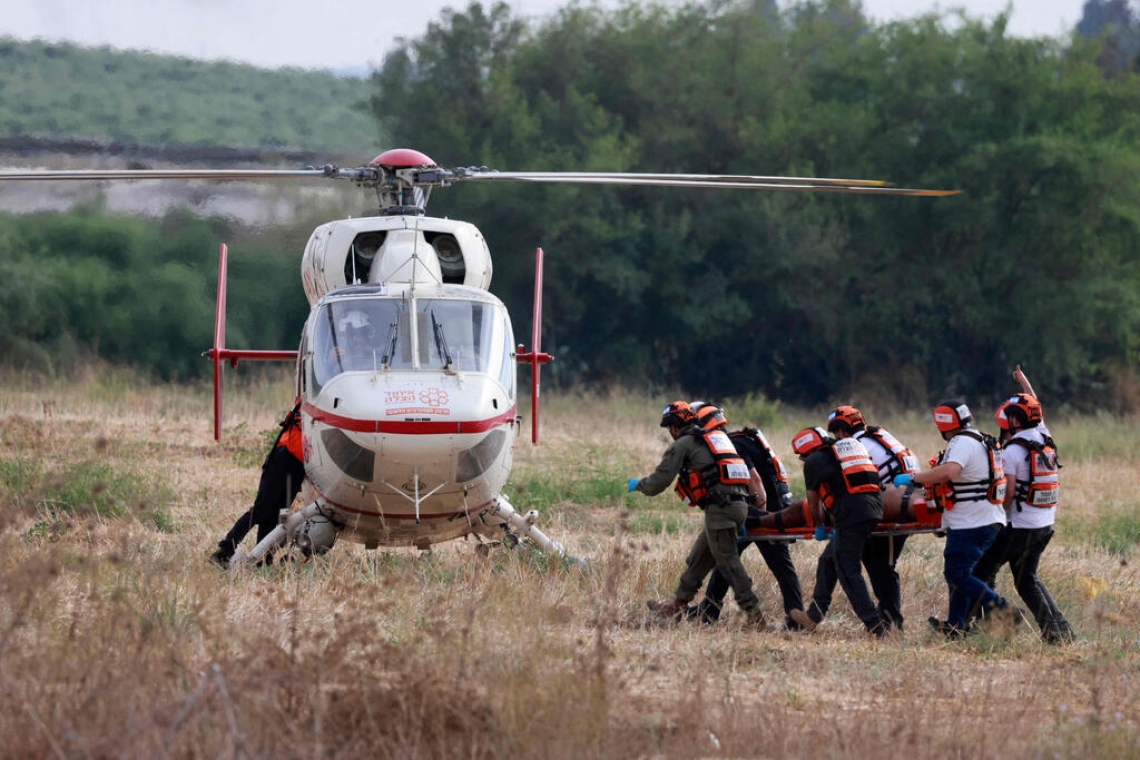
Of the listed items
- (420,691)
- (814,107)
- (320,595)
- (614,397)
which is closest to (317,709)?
(420,691)

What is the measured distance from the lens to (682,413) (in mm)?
10148

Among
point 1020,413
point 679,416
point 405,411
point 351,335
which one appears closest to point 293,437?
point 351,335

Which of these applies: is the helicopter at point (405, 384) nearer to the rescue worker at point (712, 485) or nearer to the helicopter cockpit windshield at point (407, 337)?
the helicopter cockpit windshield at point (407, 337)

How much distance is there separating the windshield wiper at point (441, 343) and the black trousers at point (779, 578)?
7.58 feet

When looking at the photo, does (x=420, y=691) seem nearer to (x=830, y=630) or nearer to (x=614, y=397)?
(x=830, y=630)

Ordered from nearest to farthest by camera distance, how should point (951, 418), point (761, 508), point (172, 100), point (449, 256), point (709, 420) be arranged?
1. point (951, 418)
2. point (709, 420)
3. point (761, 508)
4. point (449, 256)
5. point (172, 100)

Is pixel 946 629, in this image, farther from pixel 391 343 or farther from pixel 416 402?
pixel 391 343

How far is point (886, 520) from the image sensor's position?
402 inches

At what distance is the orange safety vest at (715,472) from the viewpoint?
999 centimetres

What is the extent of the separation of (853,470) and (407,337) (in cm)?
308

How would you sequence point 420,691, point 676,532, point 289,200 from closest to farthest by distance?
1. point 420,691
2. point 676,532
3. point 289,200

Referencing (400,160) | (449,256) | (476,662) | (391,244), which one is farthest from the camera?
(400,160)

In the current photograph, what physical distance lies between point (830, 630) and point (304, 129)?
135 feet

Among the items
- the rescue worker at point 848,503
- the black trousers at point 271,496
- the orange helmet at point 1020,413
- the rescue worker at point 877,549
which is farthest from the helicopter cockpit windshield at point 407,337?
the orange helmet at point 1020,413
